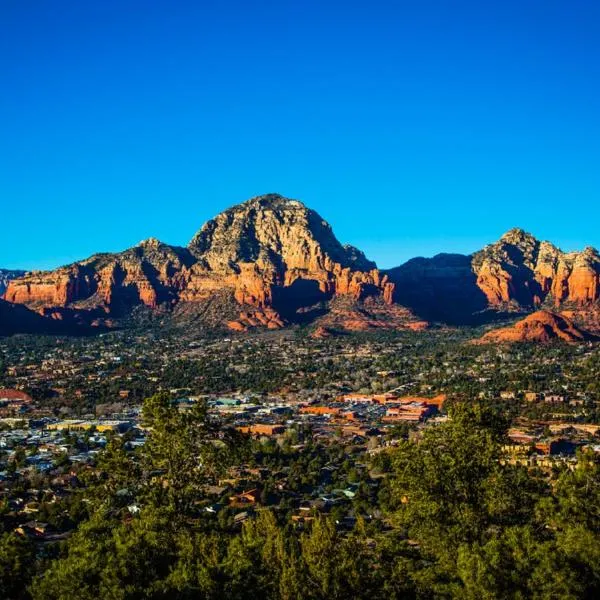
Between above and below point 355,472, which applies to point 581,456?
above

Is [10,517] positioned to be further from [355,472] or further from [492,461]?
[492,461]

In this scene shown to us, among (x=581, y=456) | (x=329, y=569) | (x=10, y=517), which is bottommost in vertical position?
(x=10, y=517)

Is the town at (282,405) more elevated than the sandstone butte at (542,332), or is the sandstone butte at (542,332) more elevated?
the sandstone butte at (542,332)

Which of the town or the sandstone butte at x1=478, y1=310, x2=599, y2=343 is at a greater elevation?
the sandstone butte at x1=478, y1=310, x2=599, y2=343

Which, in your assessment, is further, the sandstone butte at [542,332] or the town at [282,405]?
the sandstone butte at [542,332]

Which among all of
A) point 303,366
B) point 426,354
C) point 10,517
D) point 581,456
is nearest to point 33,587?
point 581,456

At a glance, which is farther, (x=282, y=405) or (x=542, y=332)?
(x=542, y=332)

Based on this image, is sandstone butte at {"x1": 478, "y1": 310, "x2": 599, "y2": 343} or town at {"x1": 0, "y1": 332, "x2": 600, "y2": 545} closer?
town at {"x1": 0, "y1": 332, "x2": 600, "y2": 545}

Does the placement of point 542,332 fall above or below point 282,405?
above
